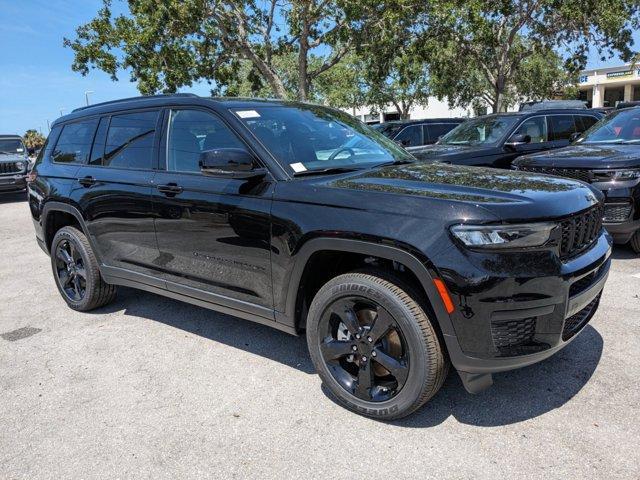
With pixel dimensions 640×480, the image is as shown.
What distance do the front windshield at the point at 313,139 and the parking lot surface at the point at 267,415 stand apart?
1.44 meters

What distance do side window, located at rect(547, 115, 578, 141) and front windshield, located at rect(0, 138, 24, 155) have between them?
15319 millimetres

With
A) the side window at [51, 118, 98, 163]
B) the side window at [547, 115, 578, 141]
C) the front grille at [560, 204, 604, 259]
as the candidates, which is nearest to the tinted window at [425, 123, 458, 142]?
the side window at [547, 115, 578, 141]

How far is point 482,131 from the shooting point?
9203 mm

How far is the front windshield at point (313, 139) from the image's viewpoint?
11.2ft

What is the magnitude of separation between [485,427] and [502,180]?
140 centimetres

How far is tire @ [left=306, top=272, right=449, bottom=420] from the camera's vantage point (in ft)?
8.82

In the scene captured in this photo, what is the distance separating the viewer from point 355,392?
3.00 m

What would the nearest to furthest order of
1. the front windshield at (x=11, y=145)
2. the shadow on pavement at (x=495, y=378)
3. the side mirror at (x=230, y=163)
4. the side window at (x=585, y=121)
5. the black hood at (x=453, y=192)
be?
1. the black hood at (x=453, y=192)
2. the shadow on pavement at (x=495, y=378)
3. the side mirror at (x=230, y=163)
4. the side window at (x=585, y=121)
5. the front windshield at (x=11, y=145)

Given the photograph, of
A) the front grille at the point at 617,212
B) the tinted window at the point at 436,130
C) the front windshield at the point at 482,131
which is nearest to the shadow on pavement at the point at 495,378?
the front grille at the point at 617,212

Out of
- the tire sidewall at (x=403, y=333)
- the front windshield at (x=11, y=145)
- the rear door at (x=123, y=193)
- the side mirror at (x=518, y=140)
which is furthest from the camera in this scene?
the front windshield at (x=11, y=145)

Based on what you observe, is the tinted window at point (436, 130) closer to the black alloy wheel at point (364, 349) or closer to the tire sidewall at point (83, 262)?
the tire sidewall at point (83, 262)

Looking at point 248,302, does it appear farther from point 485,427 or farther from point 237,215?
point 485,427

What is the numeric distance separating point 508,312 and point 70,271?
4119 millimetres

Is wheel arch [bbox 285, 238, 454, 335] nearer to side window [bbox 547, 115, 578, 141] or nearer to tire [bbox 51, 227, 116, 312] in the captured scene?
tire [bbox 51, 227, 116, 312]
